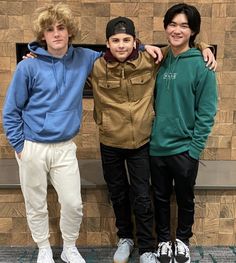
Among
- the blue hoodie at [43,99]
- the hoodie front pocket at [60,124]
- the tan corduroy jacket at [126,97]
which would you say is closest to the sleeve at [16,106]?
the blue hoodie at [43,99]

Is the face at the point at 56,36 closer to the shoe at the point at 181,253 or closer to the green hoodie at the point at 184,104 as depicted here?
the green hoodie at the point at 184,104

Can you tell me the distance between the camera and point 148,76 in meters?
1.75

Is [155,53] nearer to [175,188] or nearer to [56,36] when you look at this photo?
[56,36]

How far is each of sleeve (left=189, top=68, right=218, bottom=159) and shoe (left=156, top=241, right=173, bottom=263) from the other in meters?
0.46

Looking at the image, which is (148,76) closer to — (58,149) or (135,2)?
(58,149)

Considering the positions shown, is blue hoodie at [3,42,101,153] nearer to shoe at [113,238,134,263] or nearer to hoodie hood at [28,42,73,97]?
hoodie hood at [28,42,73,97]

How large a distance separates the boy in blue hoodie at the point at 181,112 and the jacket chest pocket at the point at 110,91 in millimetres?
172

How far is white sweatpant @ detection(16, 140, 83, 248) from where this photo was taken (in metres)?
1.71

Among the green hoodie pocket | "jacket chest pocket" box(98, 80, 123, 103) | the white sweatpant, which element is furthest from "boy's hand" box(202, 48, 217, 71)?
the white sweatpant

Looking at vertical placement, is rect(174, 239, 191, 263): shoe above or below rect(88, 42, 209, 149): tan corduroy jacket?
below

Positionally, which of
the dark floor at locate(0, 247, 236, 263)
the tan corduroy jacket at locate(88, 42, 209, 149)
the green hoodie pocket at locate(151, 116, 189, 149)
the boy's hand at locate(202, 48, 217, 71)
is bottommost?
the dark floor at locate(0, 247, 236, 263)

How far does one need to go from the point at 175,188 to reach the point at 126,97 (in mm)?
461

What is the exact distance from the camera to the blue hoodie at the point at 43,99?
165 cm

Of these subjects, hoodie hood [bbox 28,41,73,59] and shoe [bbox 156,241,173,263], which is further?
shoe [bbox 156,241,173,263]
